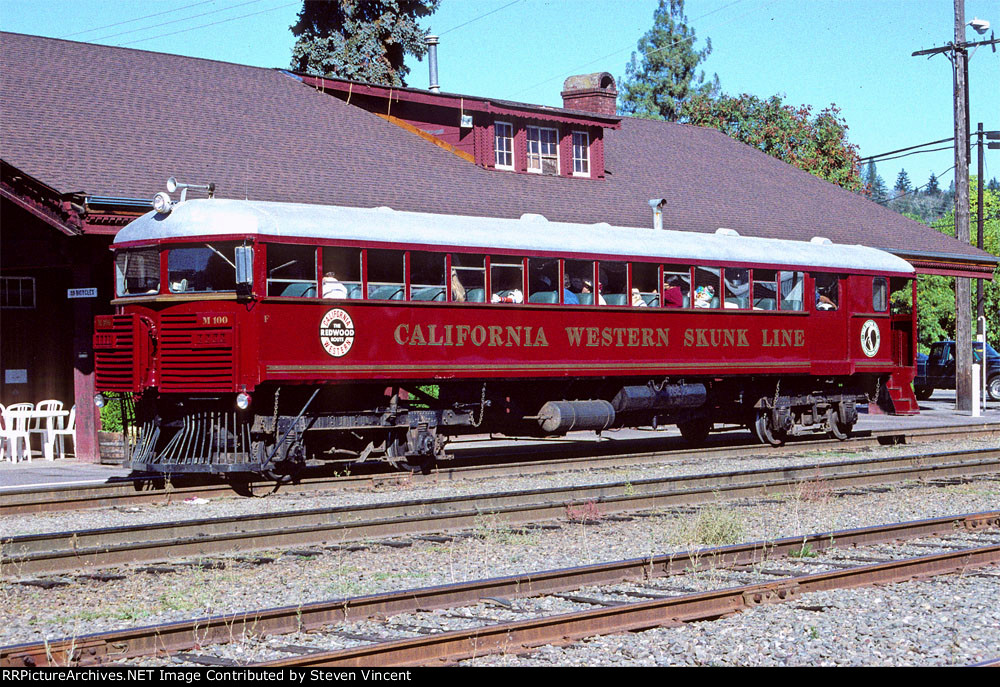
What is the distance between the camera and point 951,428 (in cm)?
2305

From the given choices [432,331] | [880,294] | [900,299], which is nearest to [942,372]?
[900,299]

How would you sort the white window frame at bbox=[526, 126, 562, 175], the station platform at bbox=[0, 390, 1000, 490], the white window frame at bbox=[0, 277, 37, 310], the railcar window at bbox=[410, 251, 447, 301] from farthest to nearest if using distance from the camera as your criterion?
the white window frame at bbox=[526, 126, 562, 175], the white window frame at bbox=[0, 277, 37, 310], the station platform at bbox=[0, 390, 1000, 490], the railcar window at bbox=[410, 251, 447, 301]

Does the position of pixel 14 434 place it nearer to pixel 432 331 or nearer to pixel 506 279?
pixel 432 331

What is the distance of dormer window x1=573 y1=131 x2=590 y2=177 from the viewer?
95.1ft

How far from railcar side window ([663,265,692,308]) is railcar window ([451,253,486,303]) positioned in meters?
3.37

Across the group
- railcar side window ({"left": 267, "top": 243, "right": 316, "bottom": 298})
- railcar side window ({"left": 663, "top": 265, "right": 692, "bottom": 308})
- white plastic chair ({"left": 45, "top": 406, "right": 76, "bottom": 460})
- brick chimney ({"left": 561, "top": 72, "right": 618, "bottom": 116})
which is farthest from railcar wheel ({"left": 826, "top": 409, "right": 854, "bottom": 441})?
brick chimney ({"left": 561, "top": 72, "right": 618, "bottom": 116})

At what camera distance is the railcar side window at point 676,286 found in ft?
60.3

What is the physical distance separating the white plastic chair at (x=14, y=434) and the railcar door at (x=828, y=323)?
41.5 feet

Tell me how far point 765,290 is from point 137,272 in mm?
9864

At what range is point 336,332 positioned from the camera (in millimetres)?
14891

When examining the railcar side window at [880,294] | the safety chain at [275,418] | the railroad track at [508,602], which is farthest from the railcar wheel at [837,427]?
the railroad track at [508,602]

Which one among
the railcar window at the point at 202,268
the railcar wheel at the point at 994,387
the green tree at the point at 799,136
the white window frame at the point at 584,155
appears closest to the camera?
the railcar window at the point at 202,268

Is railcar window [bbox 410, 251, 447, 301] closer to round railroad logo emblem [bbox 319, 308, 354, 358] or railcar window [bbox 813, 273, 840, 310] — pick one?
round railroad logo emblem [bbox 319, 308, 354, 358]

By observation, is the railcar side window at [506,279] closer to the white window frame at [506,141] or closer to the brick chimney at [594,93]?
the white window frame at [506,141]
